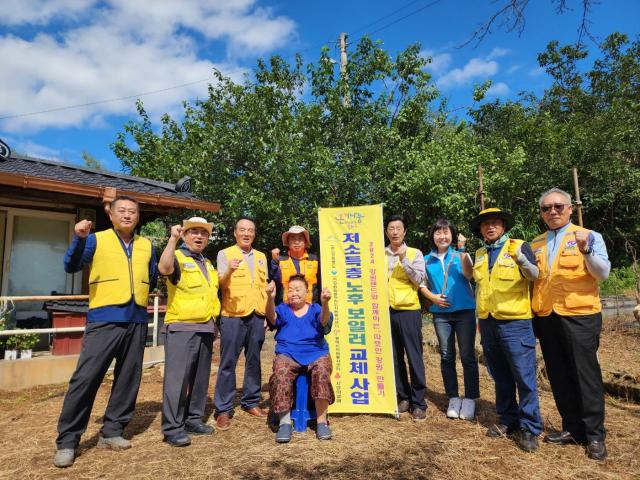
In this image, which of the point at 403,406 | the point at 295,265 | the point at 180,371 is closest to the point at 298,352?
the point at 295,265

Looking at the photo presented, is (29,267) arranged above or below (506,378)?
above

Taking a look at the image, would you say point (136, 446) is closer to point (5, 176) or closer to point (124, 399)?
point (124, 399)

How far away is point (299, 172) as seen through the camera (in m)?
9.89

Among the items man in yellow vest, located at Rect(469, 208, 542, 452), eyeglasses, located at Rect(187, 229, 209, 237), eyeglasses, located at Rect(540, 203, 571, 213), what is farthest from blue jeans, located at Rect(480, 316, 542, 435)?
eyeglasses, located at Rect(187, 229, 209, 237)

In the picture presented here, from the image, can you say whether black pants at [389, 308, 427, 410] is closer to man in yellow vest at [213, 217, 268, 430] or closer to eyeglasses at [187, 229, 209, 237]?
man in yellow vest at [213, 217, 268, 430]

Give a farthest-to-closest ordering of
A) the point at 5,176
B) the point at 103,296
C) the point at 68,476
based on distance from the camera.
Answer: the point at 5,176
the point at 103,296
the point at 68,476

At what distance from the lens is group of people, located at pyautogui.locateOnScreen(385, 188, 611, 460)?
3.21m

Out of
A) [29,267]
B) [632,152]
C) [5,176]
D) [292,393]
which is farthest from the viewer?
[632,152]

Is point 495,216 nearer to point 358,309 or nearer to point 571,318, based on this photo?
point 571,318

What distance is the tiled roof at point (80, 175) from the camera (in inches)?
257

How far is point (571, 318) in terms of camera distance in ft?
10.7

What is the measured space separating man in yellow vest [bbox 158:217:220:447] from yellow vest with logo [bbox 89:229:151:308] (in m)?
0.22

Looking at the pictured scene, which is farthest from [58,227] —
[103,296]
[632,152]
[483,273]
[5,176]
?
[632,152]

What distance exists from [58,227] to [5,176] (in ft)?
5.37
